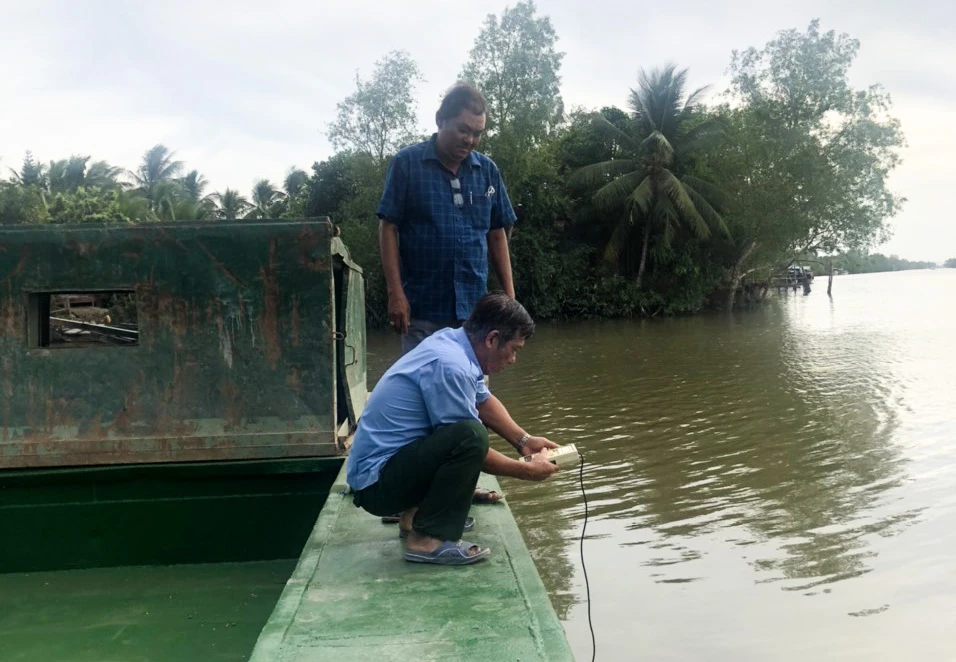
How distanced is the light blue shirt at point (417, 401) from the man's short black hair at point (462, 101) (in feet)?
3.34

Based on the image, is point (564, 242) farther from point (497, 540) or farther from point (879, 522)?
point (497, 540)

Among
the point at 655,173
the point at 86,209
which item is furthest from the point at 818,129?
the point at 86,209

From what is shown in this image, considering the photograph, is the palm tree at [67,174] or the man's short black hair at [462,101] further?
the palm tree at [67,174]

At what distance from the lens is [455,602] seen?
6.64ft

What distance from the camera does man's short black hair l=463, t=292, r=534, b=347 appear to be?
2.50m

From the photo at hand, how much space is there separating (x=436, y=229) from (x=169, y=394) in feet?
4.40

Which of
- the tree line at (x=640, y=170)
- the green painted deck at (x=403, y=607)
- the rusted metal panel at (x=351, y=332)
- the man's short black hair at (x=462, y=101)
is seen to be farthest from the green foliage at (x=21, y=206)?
the green painted deck at (x=403, y=607)

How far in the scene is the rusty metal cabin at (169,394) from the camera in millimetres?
3338

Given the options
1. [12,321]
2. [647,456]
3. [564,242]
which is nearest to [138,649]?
[12,321]

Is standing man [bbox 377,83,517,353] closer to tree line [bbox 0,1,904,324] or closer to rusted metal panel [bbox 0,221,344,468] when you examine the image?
rusted metal panel [bbox 0,221,344,468]

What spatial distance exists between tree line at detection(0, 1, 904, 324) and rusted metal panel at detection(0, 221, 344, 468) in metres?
22.3

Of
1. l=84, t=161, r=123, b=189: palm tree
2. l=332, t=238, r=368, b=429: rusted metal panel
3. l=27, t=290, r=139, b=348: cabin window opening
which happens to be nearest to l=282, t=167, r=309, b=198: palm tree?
l=84, t=161, r=123, b=189: palm tree

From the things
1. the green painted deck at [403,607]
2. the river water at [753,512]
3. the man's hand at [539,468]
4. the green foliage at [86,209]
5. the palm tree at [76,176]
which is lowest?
the river water at [753,512]

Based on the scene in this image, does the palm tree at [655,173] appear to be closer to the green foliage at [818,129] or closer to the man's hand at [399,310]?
the green foliage at [818,129]
